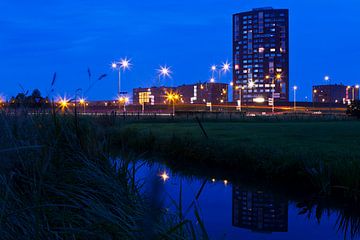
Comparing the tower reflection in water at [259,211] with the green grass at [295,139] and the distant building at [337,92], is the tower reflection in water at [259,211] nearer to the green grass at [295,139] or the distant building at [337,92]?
the green grass at [295,139]

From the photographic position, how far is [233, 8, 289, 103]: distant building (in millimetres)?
132625

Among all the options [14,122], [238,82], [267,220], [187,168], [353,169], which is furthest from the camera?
[238,82]

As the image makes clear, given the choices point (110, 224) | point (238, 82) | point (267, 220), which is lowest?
point (267, 220)

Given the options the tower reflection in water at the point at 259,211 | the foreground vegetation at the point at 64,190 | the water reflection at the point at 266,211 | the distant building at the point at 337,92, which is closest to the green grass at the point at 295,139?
the water reflection at the point at 266,211

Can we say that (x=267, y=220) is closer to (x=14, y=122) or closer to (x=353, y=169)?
(x=353, y=169)

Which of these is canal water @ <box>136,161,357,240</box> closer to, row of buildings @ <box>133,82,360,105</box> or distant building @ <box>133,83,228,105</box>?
distant building @ <box>133,83,228,105</box>

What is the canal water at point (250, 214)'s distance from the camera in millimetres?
8547

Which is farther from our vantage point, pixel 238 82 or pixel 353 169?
pixel 238 82

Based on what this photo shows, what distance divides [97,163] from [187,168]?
8.55 metres

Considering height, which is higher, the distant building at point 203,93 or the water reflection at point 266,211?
the distant building at point 203,93

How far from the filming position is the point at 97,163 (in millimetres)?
7574

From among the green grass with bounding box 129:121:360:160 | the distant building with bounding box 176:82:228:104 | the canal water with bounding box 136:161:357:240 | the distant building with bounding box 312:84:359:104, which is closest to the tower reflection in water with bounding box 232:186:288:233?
the canal water with bounding box 136:161:357:240

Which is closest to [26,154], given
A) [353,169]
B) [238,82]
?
[353,169]

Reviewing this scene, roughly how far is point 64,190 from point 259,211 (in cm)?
668
